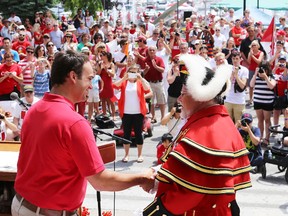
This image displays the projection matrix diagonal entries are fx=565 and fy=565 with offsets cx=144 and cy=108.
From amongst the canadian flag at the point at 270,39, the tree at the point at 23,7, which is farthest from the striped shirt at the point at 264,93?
the tree at the point at 23,7

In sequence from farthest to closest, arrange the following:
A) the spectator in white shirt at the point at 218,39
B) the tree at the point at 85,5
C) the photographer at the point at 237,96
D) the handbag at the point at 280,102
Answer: the tree at the point at 85,5 → the spectator in white shirt at the point at 218,39 → the handbag at the point at 280,102 → the photographer at the point at 237,96

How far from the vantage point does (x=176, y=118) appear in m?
9.74

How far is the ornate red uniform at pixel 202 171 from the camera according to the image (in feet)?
11.7

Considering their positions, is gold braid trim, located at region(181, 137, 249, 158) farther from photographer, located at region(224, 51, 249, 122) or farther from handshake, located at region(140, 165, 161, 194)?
photographer, located at region(224, 51, 249, 122)

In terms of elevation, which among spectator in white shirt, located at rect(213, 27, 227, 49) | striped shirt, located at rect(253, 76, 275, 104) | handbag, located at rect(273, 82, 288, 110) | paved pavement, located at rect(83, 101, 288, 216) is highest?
spectator in white shirt, located at rect(213, 27, 227, 49)

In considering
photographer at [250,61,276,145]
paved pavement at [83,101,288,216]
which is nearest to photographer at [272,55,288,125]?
photographer at [250,61,276,145]

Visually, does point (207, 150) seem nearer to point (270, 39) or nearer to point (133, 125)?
point (133, 125)

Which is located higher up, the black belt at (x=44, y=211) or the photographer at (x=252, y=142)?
Answer: the black belt at (x=44, y=211)

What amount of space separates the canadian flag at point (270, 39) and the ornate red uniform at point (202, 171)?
1106cm

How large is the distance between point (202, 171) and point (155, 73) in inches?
374

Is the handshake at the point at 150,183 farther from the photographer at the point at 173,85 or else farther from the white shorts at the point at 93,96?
the white shorts at the point at 93,96

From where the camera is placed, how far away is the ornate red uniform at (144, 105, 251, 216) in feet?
11.7

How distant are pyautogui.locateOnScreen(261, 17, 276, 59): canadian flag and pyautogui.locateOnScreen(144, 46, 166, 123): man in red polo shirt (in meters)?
3.22

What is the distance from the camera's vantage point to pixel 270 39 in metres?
14.9
